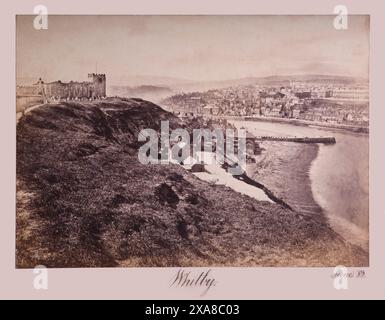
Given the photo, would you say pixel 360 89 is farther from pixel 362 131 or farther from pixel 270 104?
pixel 270 104

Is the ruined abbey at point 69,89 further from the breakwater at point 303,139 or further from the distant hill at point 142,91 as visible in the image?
the breakwater at point 303,139

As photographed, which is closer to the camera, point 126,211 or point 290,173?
point 126,211

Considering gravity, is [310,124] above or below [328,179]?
above

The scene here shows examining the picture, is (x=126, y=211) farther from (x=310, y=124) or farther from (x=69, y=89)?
(x=310, y=124)

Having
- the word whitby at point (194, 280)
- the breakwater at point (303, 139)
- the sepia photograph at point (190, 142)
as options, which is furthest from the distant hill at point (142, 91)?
the word whitby at point (194, 280)

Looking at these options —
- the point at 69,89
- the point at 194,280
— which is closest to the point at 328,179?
the point at 194,280

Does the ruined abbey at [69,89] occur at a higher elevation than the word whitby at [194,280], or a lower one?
higher
